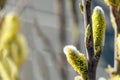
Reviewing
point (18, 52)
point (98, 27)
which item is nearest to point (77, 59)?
point (98, 27)

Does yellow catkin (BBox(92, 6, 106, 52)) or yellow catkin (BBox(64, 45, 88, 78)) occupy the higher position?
yellow catkin (BBox(92, 6, 106, 52))

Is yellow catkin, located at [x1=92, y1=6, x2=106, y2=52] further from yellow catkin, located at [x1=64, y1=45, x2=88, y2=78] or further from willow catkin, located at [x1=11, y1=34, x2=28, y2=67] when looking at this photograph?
willow catkin, located at [x1=11, y1=34, x2=28, y2=67]

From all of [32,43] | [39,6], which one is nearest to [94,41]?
[32,43]

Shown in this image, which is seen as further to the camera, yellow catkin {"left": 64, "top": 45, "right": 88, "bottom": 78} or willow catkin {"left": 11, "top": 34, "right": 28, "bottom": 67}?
willow catkin {"left": 11, "top": 34, "right": 28, "bottom": 67}

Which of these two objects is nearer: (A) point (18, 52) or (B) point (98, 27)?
(B) point (98, 27)

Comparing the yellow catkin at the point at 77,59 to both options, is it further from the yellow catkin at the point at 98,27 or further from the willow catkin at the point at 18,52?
the willow catkin at the point at 18,52

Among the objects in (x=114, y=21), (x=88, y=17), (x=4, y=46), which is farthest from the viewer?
(x=4, y=46)

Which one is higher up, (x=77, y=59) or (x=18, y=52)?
(x=18, y=52)

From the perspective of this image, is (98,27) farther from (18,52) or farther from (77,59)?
(18,52)

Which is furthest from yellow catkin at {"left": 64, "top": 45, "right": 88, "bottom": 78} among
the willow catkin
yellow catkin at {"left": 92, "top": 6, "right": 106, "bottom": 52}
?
the willow catkin

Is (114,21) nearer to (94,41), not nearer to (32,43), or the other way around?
(94,41)

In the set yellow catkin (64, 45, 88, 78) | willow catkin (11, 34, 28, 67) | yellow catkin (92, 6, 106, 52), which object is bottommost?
yellow catkin (64, 45, 88, 78)
